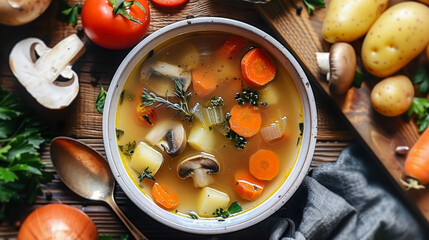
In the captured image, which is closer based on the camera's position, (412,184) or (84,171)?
(412,184)

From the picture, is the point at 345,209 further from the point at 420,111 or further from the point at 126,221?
the point at 126,221

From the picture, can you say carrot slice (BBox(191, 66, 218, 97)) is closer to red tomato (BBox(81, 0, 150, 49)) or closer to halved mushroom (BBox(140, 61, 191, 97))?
halved mushroom (BBox(140, 61, 191, 97))

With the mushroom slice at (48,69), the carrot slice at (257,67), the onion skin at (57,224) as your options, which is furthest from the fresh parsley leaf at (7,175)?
the carrot slice at (257,67)

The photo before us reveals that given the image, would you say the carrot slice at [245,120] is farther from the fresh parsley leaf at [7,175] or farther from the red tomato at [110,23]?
the fresh parsley leaf at [7,175]

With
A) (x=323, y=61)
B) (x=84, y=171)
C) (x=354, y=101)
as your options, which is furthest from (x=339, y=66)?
(x=84, y=171)

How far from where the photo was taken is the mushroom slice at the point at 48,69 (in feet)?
6.53

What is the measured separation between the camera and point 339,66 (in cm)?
189

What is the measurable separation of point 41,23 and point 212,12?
0.74 m

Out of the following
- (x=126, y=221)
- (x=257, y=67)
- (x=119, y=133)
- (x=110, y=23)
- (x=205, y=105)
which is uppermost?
(x=110, y=23)

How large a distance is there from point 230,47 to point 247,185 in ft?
1.83

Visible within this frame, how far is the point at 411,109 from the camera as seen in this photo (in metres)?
1.99

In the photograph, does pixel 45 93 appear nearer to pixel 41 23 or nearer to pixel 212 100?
pixel 41 23

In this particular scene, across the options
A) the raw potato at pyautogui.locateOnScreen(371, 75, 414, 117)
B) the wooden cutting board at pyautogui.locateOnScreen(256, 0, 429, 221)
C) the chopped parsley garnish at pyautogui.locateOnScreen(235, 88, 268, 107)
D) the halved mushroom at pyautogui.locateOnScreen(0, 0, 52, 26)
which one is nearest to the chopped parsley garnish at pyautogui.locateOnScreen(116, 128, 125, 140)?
the chopped parsley garnish at pyautogui.locateOnScreen(235, 88, 268, 107)

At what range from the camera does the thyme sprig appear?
1.89m
